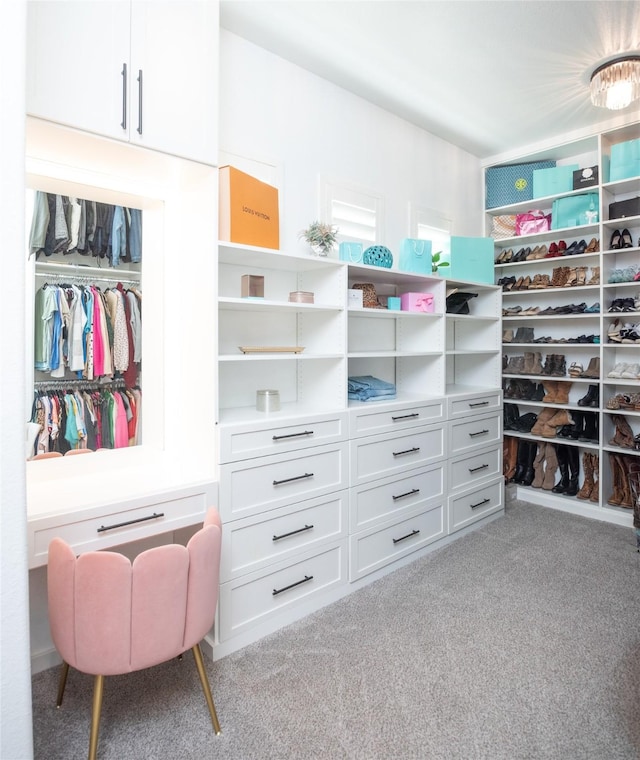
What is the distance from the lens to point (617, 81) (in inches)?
106

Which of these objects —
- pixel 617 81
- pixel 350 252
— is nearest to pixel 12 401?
pixel 350 252

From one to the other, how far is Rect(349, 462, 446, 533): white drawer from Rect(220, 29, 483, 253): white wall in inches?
55.8

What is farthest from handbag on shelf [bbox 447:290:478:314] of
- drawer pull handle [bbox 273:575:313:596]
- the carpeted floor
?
drawer pull handle [bbox 273:575:313:596]

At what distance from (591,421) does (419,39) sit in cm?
281

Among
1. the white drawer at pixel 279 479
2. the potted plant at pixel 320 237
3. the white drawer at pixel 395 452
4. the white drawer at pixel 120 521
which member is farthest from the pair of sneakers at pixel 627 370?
the white drawer at pixel 120 521

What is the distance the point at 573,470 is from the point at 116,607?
3515 millimetres

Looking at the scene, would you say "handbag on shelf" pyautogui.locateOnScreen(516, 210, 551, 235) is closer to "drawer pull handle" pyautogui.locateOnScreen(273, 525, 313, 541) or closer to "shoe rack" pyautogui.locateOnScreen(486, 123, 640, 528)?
"shoe rack" pyautogui.locateOnScreen(486, 123, 640, 528)

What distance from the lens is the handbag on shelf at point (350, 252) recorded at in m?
2.71

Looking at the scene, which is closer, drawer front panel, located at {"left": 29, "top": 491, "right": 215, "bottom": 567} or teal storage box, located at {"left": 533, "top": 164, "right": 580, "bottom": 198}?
drawer front panel, located at {"left": 29, "top": 491, "right": 215, "bottom": 567}

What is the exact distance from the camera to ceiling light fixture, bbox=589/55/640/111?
8.70ft

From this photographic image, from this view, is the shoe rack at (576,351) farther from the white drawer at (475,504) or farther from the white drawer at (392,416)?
the white drawer at (392,416)

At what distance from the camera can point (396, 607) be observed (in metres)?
2.39

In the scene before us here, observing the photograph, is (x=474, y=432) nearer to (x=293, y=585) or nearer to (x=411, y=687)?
(x=293, y=585)

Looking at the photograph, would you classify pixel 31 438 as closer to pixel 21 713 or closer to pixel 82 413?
pixel 82 413
